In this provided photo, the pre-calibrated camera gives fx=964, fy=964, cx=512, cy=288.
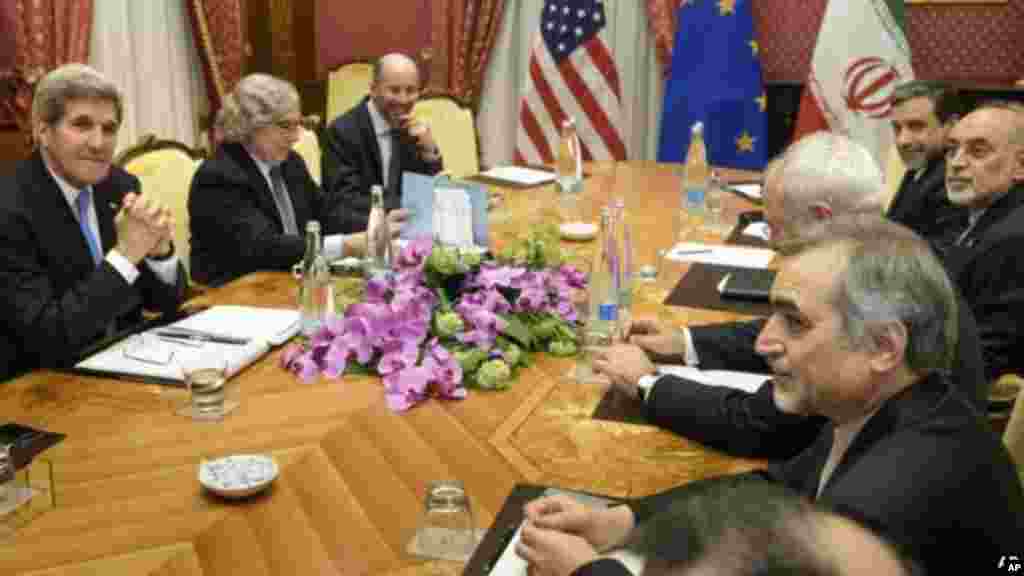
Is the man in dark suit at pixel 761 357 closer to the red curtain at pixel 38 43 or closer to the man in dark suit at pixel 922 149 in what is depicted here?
the man in dark suit at pixel 922 149

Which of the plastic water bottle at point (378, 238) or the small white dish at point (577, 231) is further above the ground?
the plastic water bottle at point (378, 238)

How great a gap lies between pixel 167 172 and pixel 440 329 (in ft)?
4.85

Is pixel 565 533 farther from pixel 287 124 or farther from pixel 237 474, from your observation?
pixel 287 124

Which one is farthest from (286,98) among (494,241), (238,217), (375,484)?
(375,484)

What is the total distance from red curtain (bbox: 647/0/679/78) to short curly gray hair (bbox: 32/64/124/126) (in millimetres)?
3476

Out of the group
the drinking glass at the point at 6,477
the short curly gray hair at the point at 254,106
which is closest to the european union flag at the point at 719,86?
the short curly gray hair at the point at 254,106

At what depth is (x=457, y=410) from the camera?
1.70 m

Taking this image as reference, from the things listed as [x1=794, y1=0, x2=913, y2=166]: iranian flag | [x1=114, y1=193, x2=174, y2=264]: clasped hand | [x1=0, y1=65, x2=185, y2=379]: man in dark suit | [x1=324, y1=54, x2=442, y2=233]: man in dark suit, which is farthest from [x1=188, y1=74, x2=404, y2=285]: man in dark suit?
[x1=794, y1=0, x2=913, y2=166]: iranian flag

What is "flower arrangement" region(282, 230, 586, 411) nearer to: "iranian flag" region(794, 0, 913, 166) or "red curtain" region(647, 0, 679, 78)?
"iranian flag" region(794, 0, 913, 166)

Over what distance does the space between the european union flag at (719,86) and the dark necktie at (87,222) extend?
11.1ft

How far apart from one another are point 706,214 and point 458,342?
163 centimetres

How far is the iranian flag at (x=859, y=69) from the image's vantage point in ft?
15.2

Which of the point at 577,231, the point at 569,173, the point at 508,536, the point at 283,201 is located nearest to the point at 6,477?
the point at 508,536

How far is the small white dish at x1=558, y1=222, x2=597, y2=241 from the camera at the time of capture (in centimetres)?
289
